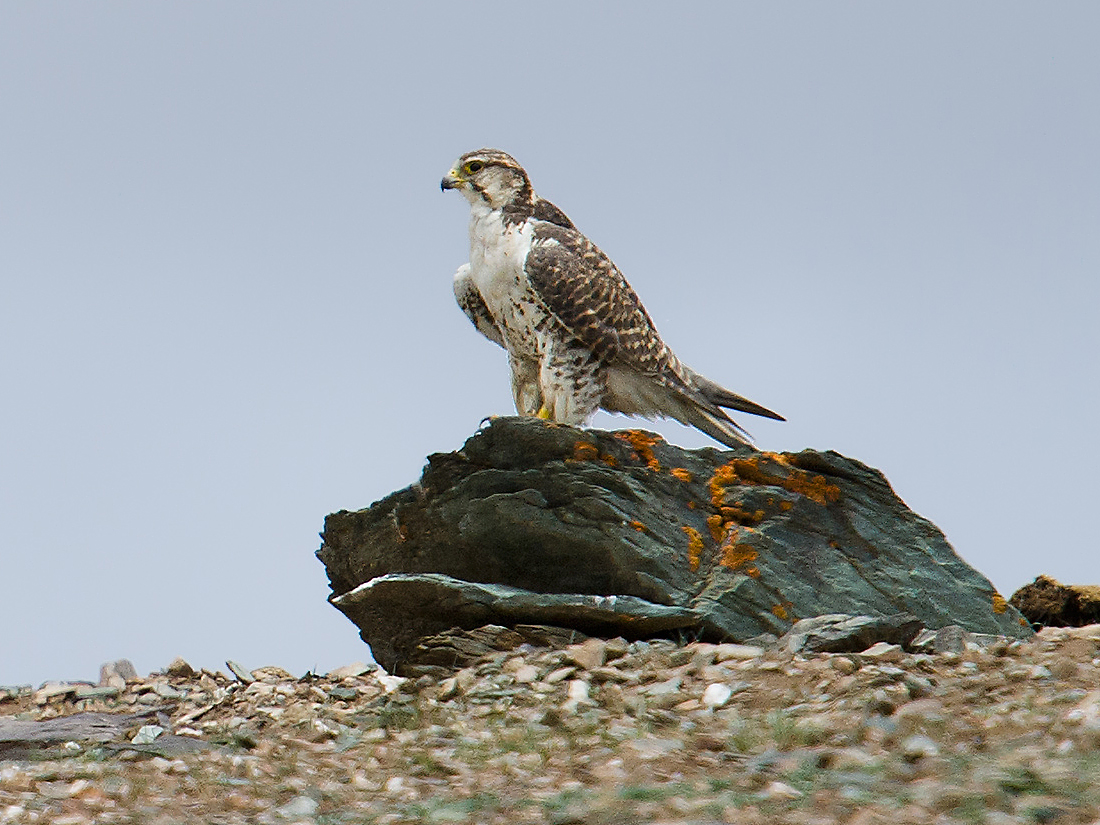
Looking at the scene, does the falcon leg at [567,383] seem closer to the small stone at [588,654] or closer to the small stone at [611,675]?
the small stone at [588,654]

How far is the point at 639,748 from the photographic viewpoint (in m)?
5.06

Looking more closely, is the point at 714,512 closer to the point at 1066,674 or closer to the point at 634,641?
the point at 634,641

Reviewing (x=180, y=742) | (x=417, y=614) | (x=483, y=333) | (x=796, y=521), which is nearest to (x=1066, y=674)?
(x=796, y=521)

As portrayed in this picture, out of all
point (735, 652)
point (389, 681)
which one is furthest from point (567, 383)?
point (735, 652)

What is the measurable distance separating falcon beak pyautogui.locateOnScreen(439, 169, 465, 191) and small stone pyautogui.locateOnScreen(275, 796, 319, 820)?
5689mm

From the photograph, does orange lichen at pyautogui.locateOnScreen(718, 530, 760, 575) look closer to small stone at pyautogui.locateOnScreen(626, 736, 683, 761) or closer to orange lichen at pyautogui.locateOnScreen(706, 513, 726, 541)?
orange lichen at pyautogui.locateOnScreen(706, 513, 726, 541)

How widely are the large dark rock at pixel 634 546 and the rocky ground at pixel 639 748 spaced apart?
Result: 42 centimetres

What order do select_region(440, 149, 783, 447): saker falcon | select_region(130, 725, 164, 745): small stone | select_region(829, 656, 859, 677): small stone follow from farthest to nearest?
1. select_region(440, 149, 783, 447): saker falcon
2. select_region(130, 725, 164, 745): small stone
3. select_region(829, 656, 859, 677): small stone

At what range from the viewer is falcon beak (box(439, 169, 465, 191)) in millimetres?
9633

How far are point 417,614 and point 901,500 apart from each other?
3.44 m

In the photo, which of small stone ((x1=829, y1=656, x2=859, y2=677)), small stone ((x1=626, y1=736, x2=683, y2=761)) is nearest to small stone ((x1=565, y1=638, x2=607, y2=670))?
small stone ((x1=829, y1=656, x2=859, y2=677))

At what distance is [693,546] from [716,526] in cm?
25

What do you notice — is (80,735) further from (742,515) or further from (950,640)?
(950,640)

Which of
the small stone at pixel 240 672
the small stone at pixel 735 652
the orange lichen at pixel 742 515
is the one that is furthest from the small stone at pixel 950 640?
the small stone at pixel 240 672
